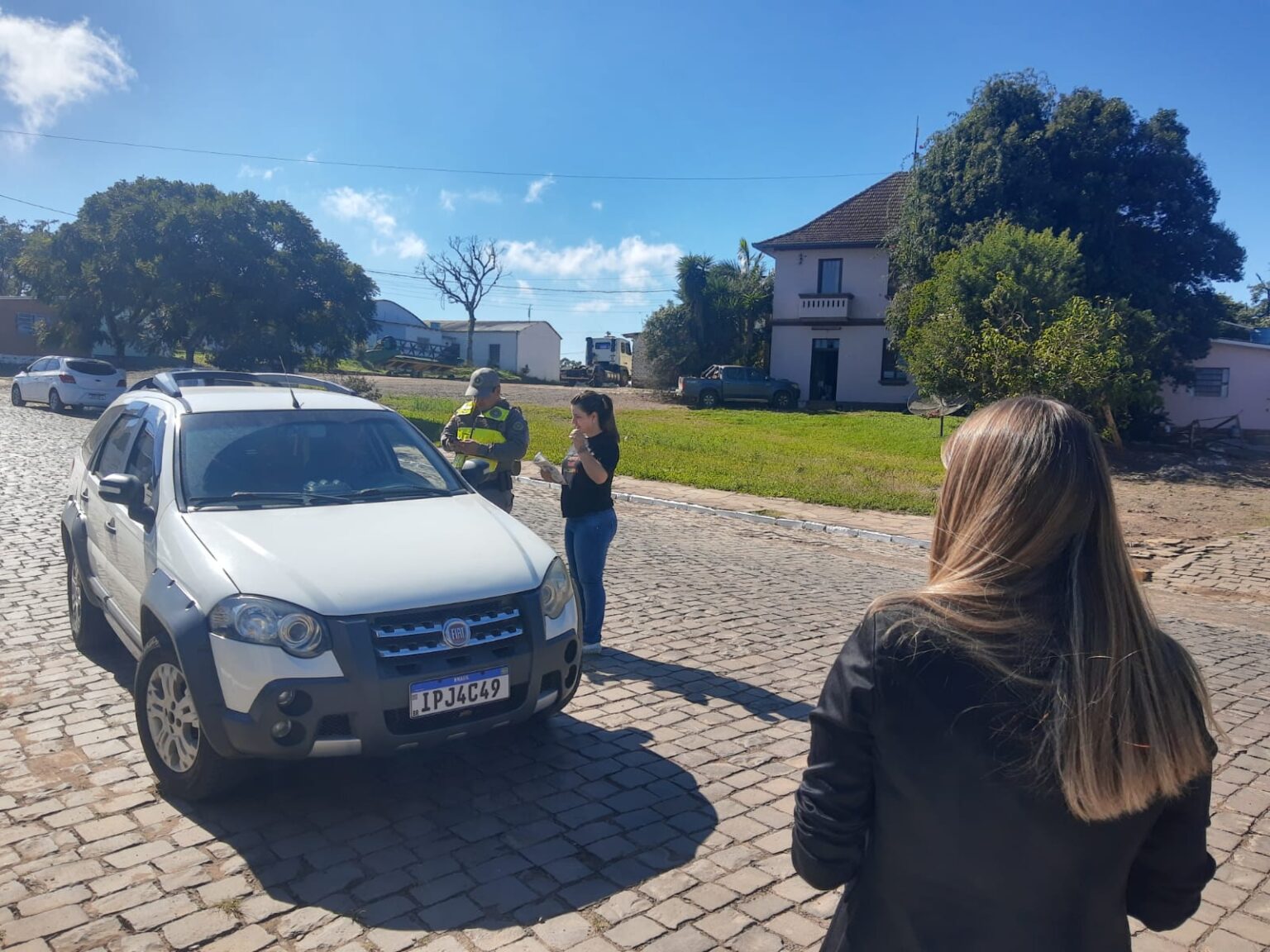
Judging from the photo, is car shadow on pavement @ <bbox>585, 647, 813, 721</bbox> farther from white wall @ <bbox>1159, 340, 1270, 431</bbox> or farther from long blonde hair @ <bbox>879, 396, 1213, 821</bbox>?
white wall @ <bbox>1159, 340, 1270, 431</bbox>

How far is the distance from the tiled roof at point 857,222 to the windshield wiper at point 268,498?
3466 centimetres

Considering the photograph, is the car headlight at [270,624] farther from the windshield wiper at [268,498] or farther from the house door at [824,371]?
the house door at [824,371]

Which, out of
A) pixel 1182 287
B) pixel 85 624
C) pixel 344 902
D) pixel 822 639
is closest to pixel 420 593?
pixel 344 902

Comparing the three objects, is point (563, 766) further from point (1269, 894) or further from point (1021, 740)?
point (1021, 740)

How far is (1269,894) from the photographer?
3.79m

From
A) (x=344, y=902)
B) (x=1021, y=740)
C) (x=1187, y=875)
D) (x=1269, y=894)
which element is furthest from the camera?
(x=1269, y=894)

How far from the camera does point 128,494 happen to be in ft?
16.1

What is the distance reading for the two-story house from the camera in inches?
1460

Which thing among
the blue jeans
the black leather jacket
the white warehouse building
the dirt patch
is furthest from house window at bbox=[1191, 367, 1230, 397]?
the white warehouse building

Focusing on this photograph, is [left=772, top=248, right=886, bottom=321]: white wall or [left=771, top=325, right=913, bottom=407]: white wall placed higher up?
[left=772, top=248, right=886, bottom=321]: white wall

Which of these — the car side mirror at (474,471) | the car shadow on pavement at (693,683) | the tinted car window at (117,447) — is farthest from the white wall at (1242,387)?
the tinted car window at (117,447)

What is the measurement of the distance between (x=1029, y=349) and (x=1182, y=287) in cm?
1023

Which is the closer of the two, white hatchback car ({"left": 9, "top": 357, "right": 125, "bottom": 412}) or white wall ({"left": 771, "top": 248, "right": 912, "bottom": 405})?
white hatchback car ({"left": 9, "top": 357, "right": 125, "bottom": 412})

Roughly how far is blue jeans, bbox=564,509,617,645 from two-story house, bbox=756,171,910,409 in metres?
30.6
